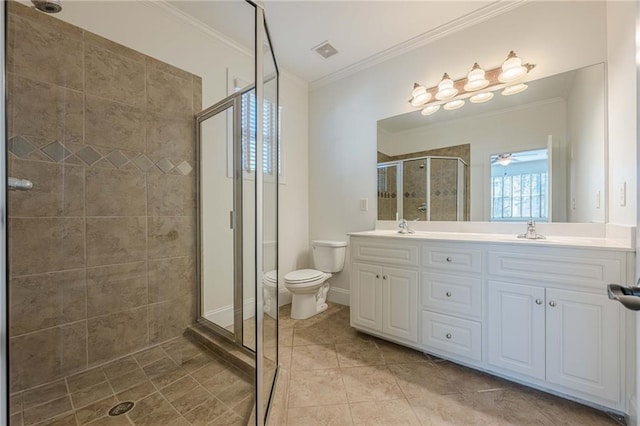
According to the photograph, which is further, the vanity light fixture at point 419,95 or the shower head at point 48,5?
the vanity light fixture at point 419,95

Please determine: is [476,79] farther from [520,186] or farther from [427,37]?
[520,186]

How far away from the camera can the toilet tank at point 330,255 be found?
8.86ft

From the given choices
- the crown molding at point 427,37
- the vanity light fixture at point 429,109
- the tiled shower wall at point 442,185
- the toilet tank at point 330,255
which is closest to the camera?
the crown molding at point 427,37

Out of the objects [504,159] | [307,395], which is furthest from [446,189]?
[307,395]

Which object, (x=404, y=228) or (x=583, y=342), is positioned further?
(x=404, y=228)

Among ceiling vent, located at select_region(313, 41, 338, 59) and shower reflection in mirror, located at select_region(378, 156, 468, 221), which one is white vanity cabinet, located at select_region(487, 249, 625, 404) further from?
ceiling vent, located at select_region(313, 41, 338, 59)

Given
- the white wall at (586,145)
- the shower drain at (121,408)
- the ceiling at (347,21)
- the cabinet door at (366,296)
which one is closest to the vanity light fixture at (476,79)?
the ceiling at (347,21)

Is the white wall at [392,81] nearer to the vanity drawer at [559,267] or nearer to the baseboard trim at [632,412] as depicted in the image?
the vanity drawer at [559,267]

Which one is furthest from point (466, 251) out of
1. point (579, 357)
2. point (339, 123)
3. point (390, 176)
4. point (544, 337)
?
point (339, 123)

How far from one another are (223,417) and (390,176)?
6.87ft

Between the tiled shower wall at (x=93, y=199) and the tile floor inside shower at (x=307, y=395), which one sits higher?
the tiled shower wall at (x=93, y=199)

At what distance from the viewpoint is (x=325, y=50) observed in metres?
2.44

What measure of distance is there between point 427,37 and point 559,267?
1.94m

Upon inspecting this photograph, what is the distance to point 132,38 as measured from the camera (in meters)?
1.80
